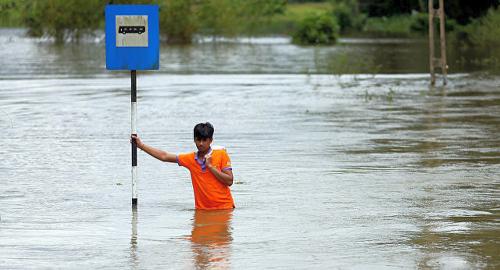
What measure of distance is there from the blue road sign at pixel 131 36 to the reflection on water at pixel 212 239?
5.30 feet

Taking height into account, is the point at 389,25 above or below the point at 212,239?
above

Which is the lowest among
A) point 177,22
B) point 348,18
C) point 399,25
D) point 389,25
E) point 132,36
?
point 132,36

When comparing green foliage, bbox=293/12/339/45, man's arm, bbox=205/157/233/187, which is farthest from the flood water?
green foliage, bbox=293/12/339/45

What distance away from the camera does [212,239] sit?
36.8 feet

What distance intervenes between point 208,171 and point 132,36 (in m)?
1.51

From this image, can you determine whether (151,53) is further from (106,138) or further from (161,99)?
(161,99)

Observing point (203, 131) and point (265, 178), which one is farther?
point (265, 178)

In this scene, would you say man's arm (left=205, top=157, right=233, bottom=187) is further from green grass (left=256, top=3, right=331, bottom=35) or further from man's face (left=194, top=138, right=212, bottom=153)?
green grass (left=256, top=3, right=331, bottom=35)

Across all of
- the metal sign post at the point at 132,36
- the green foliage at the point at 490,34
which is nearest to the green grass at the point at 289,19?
the green foliage at the point at 490,34

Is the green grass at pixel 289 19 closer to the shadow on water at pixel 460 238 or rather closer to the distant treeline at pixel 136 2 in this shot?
the distant treeline at pixel 136 2

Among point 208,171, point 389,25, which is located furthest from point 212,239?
point 389,25

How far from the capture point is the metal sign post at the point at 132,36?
42.1ft

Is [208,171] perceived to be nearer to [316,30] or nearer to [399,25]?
[316,30]

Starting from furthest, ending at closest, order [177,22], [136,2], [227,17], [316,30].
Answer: [227,17] → [316,30] → [136,2] → [177,22]
